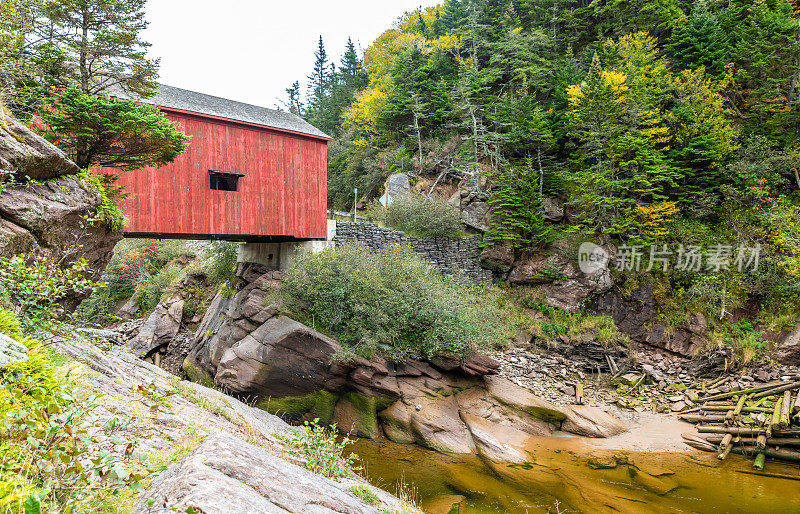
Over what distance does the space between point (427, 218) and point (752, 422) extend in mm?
12226

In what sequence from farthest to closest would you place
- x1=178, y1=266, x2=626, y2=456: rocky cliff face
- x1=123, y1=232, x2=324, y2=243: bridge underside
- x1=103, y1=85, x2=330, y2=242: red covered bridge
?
x1=123, y1=232, x2=324, y2=243: bridge underside → x1=103, y1=85, x2=330, y2=242: red covered bridge → x1=178, y1=266, x2=626, y2=456: rocky cliff face

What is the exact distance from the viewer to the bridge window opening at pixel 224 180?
474 inches

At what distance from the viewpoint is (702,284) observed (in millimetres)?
14266

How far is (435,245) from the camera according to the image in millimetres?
16547

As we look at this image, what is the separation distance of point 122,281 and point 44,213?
1766cm

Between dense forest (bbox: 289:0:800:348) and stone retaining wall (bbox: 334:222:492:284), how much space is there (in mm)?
1534

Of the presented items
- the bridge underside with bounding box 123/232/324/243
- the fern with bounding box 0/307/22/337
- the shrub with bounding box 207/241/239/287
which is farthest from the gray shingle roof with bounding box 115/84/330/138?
the fern with bounding box 0/307/22/337

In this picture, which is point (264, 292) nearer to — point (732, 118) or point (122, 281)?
point (122, 281)

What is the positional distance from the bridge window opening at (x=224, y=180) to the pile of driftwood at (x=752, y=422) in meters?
15.5

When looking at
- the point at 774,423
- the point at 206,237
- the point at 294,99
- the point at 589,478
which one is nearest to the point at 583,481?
the point at 589,478

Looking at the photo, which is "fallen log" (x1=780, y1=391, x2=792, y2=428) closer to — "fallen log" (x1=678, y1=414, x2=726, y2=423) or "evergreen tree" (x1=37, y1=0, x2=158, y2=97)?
"fallen log" (x1=678, y1=414, x2=726, y2=423)

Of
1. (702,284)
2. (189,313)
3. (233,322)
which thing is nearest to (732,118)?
(702,284)

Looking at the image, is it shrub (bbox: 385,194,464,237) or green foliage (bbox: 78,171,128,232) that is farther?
shrub (bbox: 385,194,464,237)

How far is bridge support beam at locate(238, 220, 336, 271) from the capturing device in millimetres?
14117
